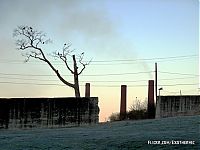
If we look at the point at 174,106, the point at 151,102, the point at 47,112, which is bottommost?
the point at 47,112

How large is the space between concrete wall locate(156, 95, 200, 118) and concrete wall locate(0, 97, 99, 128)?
3226mm

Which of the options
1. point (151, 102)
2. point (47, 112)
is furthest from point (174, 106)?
point (47, 112)

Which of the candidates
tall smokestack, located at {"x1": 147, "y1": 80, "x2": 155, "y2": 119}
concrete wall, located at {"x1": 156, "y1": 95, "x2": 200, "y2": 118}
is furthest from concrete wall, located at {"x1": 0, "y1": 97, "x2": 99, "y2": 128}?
tall smokestack, located at {"x1": 147, "y1": 80, "x2": 155, "y2": 119}

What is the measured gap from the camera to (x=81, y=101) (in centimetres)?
1694

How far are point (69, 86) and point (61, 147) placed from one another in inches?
717

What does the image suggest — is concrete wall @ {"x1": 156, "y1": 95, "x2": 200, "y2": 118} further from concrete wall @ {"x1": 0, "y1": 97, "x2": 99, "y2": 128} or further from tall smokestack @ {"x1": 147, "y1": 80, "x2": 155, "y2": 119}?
concrete wall @ {"x1": 0, "y1": 97, "x2": 99, "y2": 128}

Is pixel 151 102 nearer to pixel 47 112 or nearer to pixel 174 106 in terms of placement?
pixel 174 106

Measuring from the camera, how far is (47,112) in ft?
54.5

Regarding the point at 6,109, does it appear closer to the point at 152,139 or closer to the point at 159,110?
the point at 159,110

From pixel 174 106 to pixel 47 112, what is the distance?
5.91 metres

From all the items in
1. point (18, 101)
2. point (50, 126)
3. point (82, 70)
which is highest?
point (82, 70)

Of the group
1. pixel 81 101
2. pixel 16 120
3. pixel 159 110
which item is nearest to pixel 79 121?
pixel 81 101

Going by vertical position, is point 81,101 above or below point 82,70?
below

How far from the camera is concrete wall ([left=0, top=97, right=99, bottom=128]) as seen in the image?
16266 millimetres
